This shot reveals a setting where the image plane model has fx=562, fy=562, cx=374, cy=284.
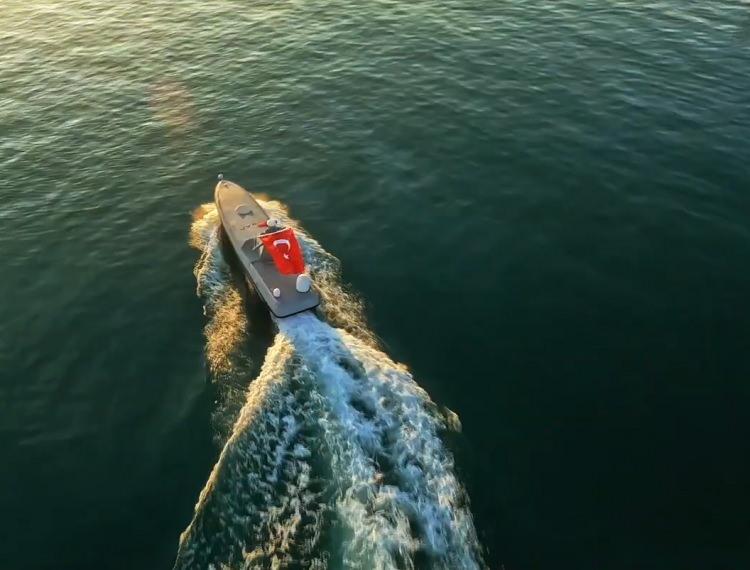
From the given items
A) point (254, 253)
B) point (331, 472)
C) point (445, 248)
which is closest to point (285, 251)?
point (254, 253)

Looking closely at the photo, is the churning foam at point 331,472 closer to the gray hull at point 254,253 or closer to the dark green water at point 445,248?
the gray hull at point 254,253

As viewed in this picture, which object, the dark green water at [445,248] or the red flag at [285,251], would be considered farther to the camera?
the red flag at [285,251]

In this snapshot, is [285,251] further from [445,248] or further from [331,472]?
[331,472]

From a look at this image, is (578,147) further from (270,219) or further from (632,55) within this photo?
(270,219)

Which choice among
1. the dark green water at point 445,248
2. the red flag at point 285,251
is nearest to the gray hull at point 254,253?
the red flag at point 285,251

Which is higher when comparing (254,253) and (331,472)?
(254,253)

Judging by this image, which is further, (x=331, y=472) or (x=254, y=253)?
(x=254, y=253)
